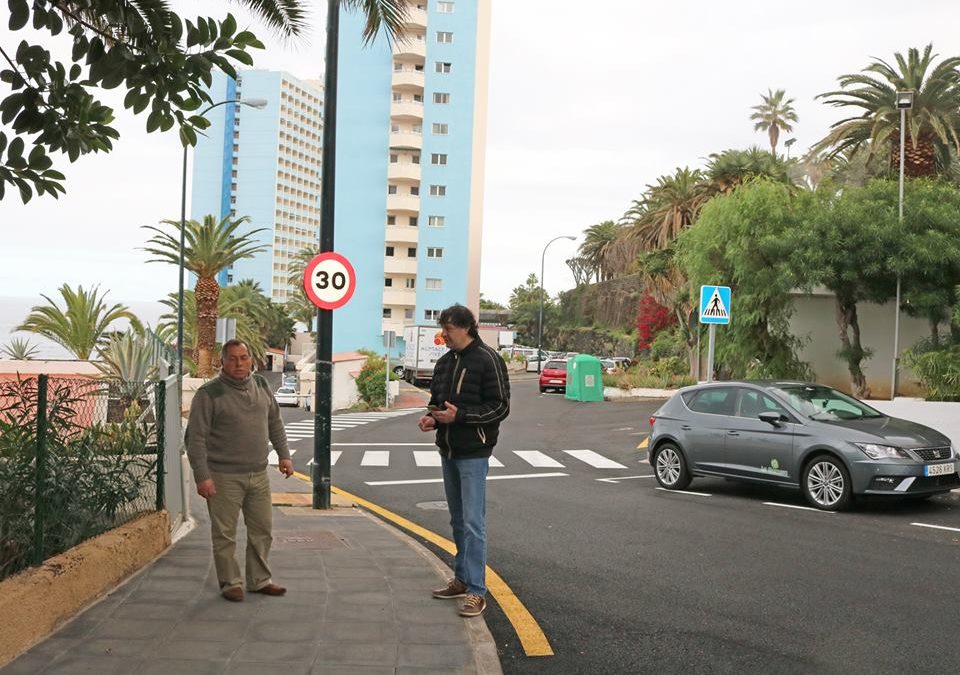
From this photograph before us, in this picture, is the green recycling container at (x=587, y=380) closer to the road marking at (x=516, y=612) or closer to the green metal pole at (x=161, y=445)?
the road marking at (x=516, y=612)

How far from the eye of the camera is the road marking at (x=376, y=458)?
56.2 feet

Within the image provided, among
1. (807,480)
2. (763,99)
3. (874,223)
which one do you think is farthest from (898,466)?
(763,99)

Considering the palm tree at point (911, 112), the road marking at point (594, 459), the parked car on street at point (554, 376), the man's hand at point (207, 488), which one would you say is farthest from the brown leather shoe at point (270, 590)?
the parked car on street at point (554, 376)

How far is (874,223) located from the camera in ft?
71.7

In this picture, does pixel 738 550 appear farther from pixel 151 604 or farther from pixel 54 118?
pixel 54 118

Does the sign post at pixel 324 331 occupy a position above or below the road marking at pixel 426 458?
above

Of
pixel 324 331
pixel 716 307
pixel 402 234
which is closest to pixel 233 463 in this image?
pixel 324 331

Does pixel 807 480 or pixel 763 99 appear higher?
pixel 763 99

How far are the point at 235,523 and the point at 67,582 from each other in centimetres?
112

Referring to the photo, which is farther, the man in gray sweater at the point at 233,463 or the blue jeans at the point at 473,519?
the man in gray sweater at the point at 233,463

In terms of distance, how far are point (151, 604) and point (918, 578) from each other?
5.76m

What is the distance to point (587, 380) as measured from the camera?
37.3m

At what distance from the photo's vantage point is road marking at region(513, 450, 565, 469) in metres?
16.9

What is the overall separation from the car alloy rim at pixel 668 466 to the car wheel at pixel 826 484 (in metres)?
2.10
